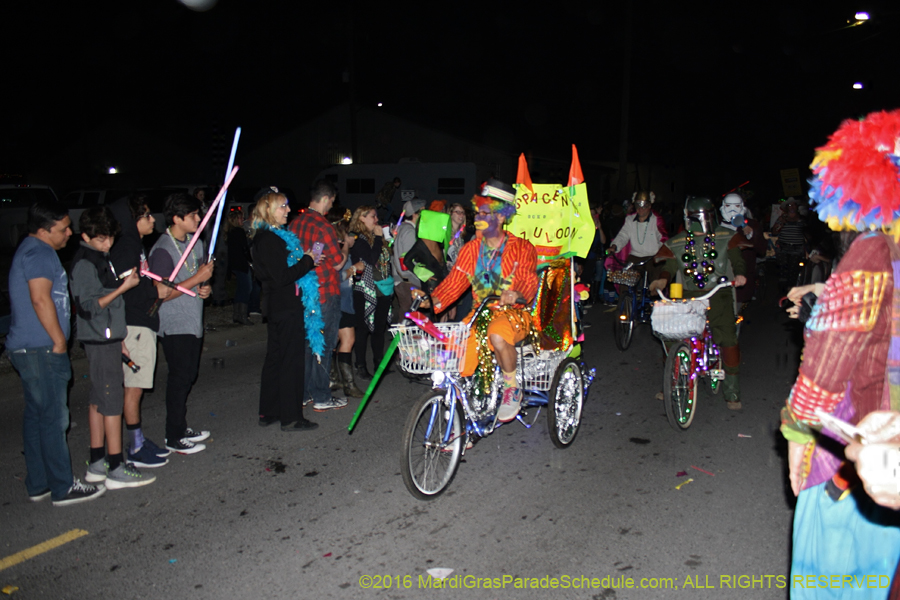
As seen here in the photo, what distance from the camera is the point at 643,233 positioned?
1001 centimetres

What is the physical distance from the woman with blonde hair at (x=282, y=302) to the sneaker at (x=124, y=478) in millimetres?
1431

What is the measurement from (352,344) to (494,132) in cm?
3281

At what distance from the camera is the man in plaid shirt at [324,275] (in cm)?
629

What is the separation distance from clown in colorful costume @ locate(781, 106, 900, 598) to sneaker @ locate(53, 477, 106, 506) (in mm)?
4432

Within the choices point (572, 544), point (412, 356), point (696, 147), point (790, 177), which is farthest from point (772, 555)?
point (696, 147)

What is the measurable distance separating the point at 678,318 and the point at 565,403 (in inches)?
48.4

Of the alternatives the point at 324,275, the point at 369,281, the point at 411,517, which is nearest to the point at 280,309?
the point at 324,275

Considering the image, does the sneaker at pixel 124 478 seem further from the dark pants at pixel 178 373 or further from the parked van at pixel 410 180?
the parked van at pixel 410 180

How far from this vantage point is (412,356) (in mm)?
4539

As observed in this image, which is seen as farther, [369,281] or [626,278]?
[626,278]

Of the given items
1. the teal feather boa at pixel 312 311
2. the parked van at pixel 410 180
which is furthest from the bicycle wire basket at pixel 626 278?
the parked van at pixel 410 180

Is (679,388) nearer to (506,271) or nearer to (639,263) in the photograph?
(506,271)

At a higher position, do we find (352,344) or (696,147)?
(696,147)

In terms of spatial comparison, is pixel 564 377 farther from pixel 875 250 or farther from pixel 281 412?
pixel 875 250
